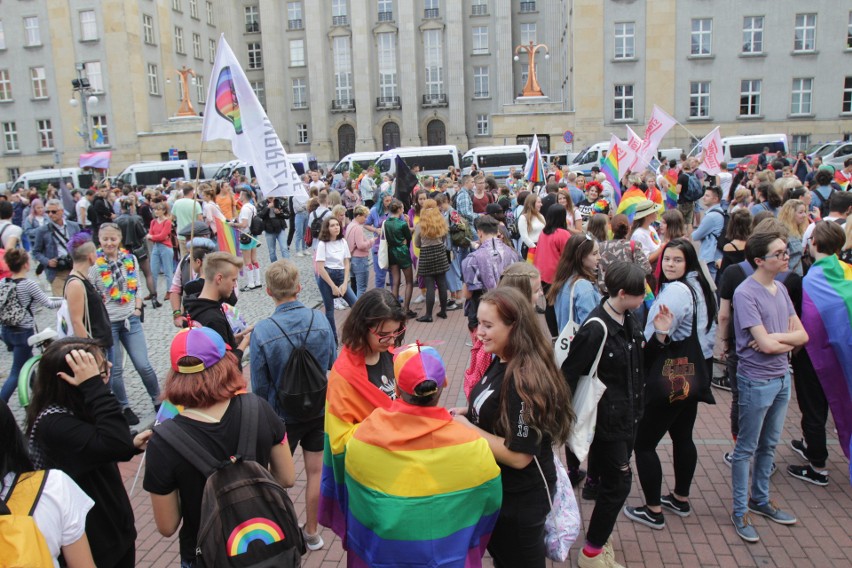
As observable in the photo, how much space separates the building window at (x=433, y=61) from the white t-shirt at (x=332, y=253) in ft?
157

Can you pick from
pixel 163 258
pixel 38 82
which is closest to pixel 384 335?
pixel 163 258

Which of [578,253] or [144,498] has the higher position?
[578,253]

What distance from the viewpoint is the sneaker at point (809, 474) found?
514cm

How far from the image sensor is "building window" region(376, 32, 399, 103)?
54.2 meters

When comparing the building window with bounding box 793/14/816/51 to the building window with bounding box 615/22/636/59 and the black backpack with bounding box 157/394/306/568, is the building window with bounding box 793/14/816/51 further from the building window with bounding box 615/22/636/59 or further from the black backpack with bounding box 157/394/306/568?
the black backpack with bounding box 157/394/306/568

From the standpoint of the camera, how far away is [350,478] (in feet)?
8.99

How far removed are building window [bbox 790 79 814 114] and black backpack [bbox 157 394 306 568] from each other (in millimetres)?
45629

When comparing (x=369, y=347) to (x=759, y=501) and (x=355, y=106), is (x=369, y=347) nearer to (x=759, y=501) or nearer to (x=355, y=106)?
(x=759, y=501)

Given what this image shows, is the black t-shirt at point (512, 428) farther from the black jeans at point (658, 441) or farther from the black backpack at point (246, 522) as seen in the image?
the black jeans at point (658, 441)

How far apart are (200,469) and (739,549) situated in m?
3.44

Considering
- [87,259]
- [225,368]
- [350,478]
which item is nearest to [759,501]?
[350,478]

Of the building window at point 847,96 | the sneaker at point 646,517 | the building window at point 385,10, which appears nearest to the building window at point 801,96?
the building window at point 847,96

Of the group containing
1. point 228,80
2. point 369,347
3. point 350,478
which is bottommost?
point 350,478

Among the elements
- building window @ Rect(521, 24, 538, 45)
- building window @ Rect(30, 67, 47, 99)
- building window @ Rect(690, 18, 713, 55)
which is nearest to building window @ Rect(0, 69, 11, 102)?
building window @ Rect(30, 67, 47, 99)
